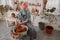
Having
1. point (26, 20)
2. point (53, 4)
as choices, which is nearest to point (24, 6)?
point (26, 20)

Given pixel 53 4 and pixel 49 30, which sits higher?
pixel 53 4

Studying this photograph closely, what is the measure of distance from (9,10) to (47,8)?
296 millimetres

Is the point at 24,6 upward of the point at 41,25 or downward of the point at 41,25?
upward

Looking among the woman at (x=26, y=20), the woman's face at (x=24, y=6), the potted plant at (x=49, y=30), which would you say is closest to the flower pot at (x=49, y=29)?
the potted plant at (x=49, y=30)

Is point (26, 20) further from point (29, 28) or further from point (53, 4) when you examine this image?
point (53, 4)

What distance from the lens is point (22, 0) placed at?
1.00 m

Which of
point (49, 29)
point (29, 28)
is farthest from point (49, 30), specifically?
point (29, 28)

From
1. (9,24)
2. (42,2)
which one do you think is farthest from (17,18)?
(42,2)

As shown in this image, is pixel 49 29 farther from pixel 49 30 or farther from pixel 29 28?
pixel 29 28

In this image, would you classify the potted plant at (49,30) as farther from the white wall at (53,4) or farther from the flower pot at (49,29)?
the white wall at (53,4)

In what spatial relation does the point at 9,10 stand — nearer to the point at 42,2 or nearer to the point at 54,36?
the point at 42,2

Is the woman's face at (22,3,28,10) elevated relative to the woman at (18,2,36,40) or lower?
elevated

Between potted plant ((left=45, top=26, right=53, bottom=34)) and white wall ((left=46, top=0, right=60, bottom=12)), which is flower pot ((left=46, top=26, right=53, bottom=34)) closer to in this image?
potted plant ((left=45, top=26, right=53, bottom=34))

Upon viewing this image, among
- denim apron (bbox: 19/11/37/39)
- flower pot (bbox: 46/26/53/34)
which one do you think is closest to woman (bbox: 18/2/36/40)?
denim apron (bbox: 19/11/37/39)
